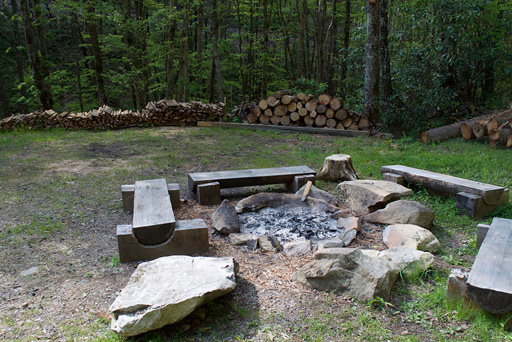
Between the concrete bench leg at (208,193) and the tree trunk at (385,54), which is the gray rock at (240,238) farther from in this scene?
the tree trunk at (385,54)

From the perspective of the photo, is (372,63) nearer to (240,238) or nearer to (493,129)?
(493,129)

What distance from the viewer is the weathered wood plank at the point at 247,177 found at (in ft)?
16.9

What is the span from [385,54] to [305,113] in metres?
2.65

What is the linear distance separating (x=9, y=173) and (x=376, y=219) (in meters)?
6.07

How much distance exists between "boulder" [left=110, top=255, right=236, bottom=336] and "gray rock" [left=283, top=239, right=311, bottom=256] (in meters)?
0.91

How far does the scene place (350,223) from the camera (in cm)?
410

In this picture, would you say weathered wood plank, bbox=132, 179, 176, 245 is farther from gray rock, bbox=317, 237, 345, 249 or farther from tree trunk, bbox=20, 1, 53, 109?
tree trunk, bbox=20, 1, 53, 109

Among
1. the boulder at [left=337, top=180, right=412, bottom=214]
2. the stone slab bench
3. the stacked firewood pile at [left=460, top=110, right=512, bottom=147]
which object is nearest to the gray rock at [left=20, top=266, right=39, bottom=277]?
the stone slab bench

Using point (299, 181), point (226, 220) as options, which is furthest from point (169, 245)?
point (299, 181)

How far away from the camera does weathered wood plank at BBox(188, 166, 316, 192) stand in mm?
5160

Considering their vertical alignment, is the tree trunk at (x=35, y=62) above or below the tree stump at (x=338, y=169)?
above

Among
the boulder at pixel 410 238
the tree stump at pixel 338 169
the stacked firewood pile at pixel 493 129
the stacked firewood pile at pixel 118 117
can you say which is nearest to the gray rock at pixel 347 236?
the boulder at pixel 410 238

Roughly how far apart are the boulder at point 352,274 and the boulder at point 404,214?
1.26 m

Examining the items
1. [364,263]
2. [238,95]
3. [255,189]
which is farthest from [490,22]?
[238,95]
